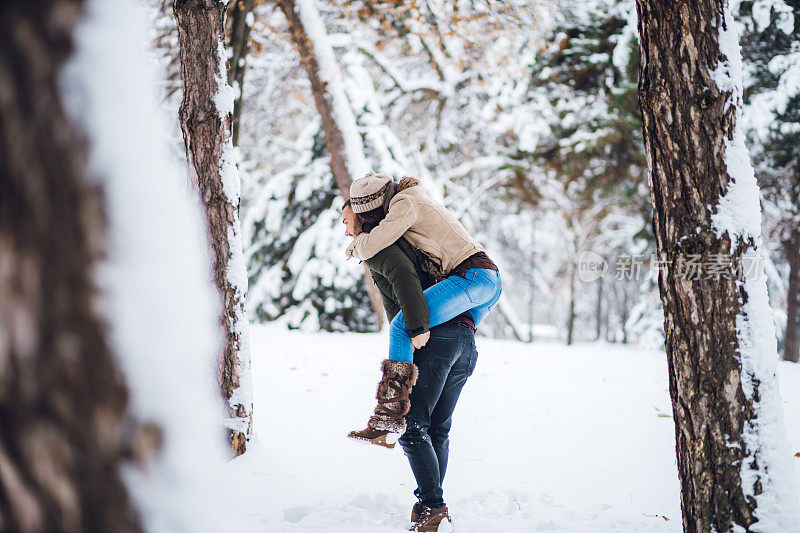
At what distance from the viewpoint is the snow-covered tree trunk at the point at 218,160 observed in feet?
10.9

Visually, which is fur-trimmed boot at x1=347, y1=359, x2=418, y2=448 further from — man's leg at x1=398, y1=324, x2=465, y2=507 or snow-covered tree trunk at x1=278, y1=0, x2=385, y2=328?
snow-covered tree trunk at x1=278, y1=0, x2=385, y2=328

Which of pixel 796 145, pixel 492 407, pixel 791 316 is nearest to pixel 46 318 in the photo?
pixel 492 407

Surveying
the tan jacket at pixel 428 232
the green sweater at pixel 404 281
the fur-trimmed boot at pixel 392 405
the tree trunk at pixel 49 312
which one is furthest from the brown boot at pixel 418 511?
Answer: the tree trunk at pixel 49 312

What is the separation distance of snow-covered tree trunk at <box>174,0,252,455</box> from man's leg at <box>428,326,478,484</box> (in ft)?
4.14

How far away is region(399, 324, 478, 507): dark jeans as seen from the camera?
100 inches

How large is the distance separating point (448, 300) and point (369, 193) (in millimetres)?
587

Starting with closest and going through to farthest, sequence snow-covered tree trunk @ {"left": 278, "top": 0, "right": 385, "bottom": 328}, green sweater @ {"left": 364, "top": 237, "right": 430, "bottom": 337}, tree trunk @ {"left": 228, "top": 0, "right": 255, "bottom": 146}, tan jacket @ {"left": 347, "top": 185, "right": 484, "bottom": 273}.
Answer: green sweater @ {"left": 364, "top": 237, "right": 430, "bottom": 337} < tan jacket @ {"left": 347, "top": 185, "right": 484, "bottom": 273} < tree trunk @ {"left": 228, "top": 0, "right": 255, "bottom": 146} < snow-covered tree trunk @ {"left": 278, "top": 0, "right": 385, "bottom": 328}

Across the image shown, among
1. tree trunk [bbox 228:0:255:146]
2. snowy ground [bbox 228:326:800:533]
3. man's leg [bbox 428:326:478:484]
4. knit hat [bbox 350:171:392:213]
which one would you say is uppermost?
tree trunk [bbox 228:0:255:146]

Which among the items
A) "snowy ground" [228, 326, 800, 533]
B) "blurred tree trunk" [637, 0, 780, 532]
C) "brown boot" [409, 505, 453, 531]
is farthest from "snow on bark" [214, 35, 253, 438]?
"blurred tree trunk" [637, 0, 780, 532]

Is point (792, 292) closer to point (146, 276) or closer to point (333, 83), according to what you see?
point (333, 83)

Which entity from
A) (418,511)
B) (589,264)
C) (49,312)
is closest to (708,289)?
(418,511)

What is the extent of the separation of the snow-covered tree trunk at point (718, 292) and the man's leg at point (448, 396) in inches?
33.6

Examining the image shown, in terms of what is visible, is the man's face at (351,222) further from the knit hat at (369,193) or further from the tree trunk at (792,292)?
the tree trunk at (792,292)

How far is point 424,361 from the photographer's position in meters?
2.54
